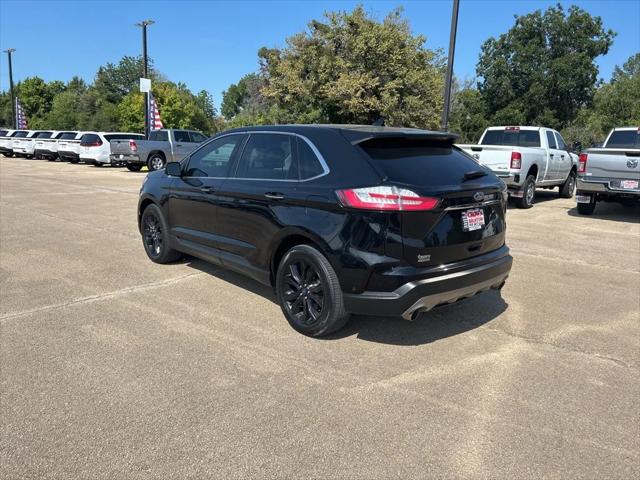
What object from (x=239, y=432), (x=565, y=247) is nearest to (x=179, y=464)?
(x=239, y=432)

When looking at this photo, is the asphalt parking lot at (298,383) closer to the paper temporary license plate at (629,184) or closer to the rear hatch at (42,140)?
the paper temporary license plate at (629,184)

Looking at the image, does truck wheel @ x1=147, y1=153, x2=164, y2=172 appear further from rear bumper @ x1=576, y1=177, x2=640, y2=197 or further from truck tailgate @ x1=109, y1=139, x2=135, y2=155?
rear bumper @ x1=576, y1=177, x2=640, y2=197

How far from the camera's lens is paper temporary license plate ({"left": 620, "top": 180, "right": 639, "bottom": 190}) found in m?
9.78

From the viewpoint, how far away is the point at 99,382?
3434mm

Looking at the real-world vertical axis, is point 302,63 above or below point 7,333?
above

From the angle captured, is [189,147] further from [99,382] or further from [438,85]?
[99,382]

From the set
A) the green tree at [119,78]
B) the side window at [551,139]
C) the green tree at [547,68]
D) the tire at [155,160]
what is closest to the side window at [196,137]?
the tire at [155,160]

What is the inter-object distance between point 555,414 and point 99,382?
9.53ft

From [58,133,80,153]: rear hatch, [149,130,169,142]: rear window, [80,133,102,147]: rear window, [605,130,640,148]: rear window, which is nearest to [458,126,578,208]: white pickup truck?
[605,130,640,148]: rear window

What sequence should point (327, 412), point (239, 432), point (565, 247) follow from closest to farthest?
point (239, 432)
point (327, 412)
point (565, 247)

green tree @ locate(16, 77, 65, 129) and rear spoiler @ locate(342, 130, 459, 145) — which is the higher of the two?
green tree @ locate(16, 77, 65, 129)

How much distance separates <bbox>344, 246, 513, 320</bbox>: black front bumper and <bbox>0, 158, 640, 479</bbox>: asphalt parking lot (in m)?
0.40

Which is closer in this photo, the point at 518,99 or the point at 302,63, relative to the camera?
the point at 302,63

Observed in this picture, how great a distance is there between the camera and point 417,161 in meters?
4.05
